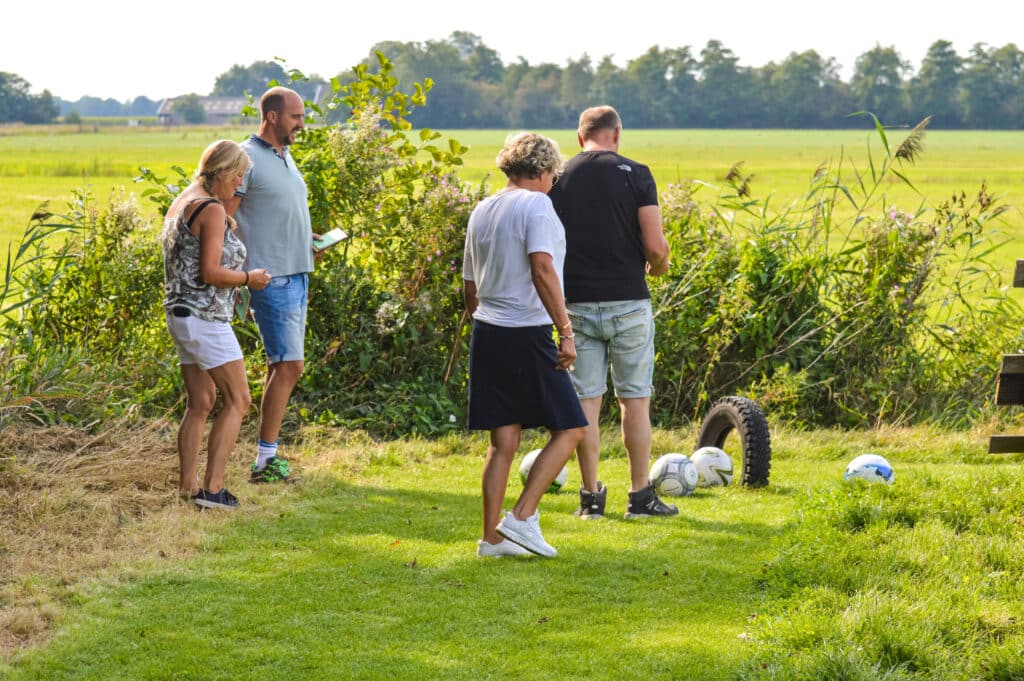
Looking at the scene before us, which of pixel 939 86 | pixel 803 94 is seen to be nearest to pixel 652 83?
pixel 803 94

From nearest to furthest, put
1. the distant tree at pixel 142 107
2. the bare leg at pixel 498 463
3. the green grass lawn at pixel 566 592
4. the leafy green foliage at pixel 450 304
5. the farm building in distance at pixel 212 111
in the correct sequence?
the green grass lawn at pixel 566 592
the bare leg at pixel 498 463
the leafy green foliage at pixel 450 304
the farm building in distance at pixel 212 111
the distant tree at pixel 142 107

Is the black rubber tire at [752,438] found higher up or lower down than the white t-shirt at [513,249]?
lower down

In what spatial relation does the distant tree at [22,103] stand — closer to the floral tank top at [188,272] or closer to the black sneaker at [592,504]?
the floral tank top at [188,272]

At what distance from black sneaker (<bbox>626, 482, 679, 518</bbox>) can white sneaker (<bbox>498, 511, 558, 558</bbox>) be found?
93 cm

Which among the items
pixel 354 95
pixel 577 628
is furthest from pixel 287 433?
pixel 577 628

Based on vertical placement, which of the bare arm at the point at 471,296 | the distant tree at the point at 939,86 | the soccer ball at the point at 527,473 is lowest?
the soccer ball at the point at 527,473

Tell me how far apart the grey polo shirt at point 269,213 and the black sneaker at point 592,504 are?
2104 mm

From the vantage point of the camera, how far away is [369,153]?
8.55 meters

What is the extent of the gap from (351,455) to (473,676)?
3600 millimetres

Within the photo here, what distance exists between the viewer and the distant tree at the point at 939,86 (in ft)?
282

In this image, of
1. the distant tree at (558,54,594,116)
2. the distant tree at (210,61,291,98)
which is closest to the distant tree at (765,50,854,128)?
the distant tree at (558,54,594,116)

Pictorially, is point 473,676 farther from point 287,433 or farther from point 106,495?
point 287,433

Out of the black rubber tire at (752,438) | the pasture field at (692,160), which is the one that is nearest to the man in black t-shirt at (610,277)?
the black rubber tire at (752,438)

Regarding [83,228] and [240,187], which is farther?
[83,228]
